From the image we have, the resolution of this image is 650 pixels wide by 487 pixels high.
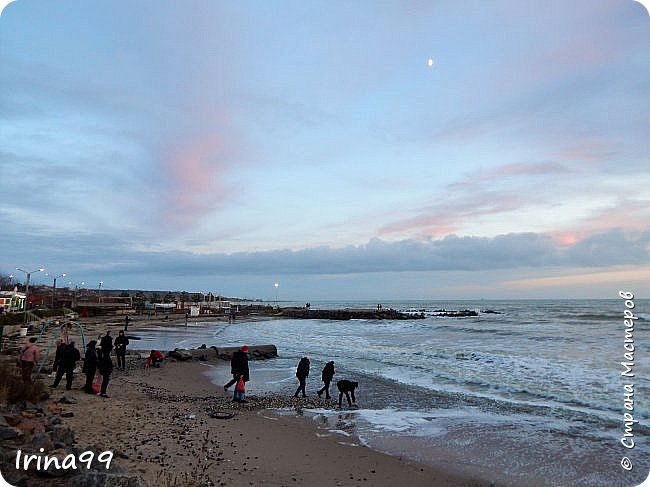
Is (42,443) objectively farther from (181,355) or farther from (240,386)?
(181,355)

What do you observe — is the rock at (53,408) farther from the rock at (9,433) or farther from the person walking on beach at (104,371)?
the rock at (9,433)

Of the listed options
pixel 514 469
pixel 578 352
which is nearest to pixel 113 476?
pixel 514 469

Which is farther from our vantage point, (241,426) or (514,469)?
(241,426)

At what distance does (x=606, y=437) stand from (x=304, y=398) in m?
9.09

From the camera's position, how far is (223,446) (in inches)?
378

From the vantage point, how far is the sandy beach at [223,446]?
7.93 metres

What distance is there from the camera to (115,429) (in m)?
10.1

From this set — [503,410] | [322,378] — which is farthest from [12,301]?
[503,410]

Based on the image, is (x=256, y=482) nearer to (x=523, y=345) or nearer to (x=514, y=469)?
(x=514, y=469)

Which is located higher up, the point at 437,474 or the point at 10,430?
the point at 10,430

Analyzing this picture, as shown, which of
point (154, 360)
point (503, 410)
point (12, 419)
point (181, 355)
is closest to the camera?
point (12, 419)

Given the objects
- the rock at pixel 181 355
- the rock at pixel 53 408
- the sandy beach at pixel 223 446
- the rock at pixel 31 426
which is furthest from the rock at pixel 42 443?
the rock at pixel 181 355

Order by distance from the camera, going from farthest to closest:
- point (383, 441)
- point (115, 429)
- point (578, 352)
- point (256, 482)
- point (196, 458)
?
point (578, 352) → point (383, 441) → point (115, 429) → point (196, 458) → point (256, 482)

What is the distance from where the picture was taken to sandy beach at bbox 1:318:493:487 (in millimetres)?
7934
